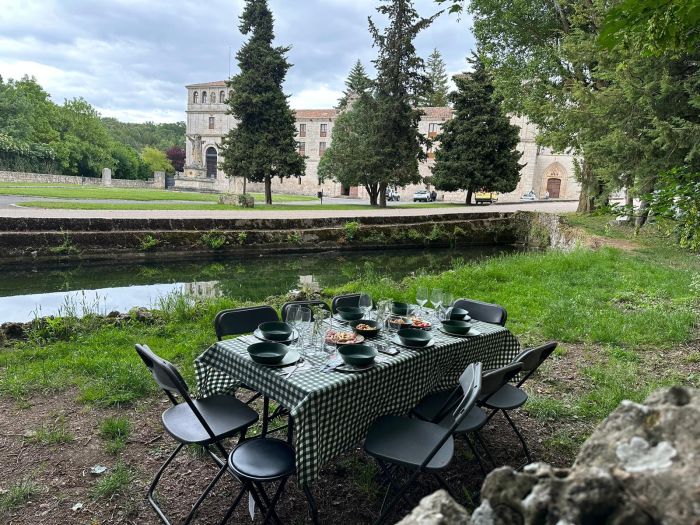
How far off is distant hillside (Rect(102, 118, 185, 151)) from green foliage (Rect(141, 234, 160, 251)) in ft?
237

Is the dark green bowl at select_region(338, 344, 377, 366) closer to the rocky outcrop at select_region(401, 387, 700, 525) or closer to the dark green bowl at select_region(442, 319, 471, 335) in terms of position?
the dark green bowl at select_region(442, 319, 471, 335)

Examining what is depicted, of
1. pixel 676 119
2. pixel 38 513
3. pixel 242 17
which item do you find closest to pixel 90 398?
pixel 38 513

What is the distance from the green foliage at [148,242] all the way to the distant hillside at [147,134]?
72119mm

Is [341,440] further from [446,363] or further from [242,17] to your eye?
[242,17]

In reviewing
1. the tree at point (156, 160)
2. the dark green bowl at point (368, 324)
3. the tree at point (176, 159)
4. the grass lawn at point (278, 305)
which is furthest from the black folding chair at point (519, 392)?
the tree at point (176, 159)

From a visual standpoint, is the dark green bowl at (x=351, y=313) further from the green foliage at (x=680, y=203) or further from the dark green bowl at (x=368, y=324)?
the green foliage at (x=680, y=203)

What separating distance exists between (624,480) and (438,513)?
0.41 m

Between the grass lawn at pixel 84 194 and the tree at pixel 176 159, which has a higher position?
the tree at pixel 176 159

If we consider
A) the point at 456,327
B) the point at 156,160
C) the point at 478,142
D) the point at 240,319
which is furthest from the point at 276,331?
the point at 156,160

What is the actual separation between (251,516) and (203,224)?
39.0 feet

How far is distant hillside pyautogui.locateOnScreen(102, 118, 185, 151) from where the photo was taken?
7869 centimetres

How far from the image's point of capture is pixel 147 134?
87000 millimetres

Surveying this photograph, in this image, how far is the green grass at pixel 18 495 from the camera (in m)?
2.61

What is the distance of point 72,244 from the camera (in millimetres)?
11328
